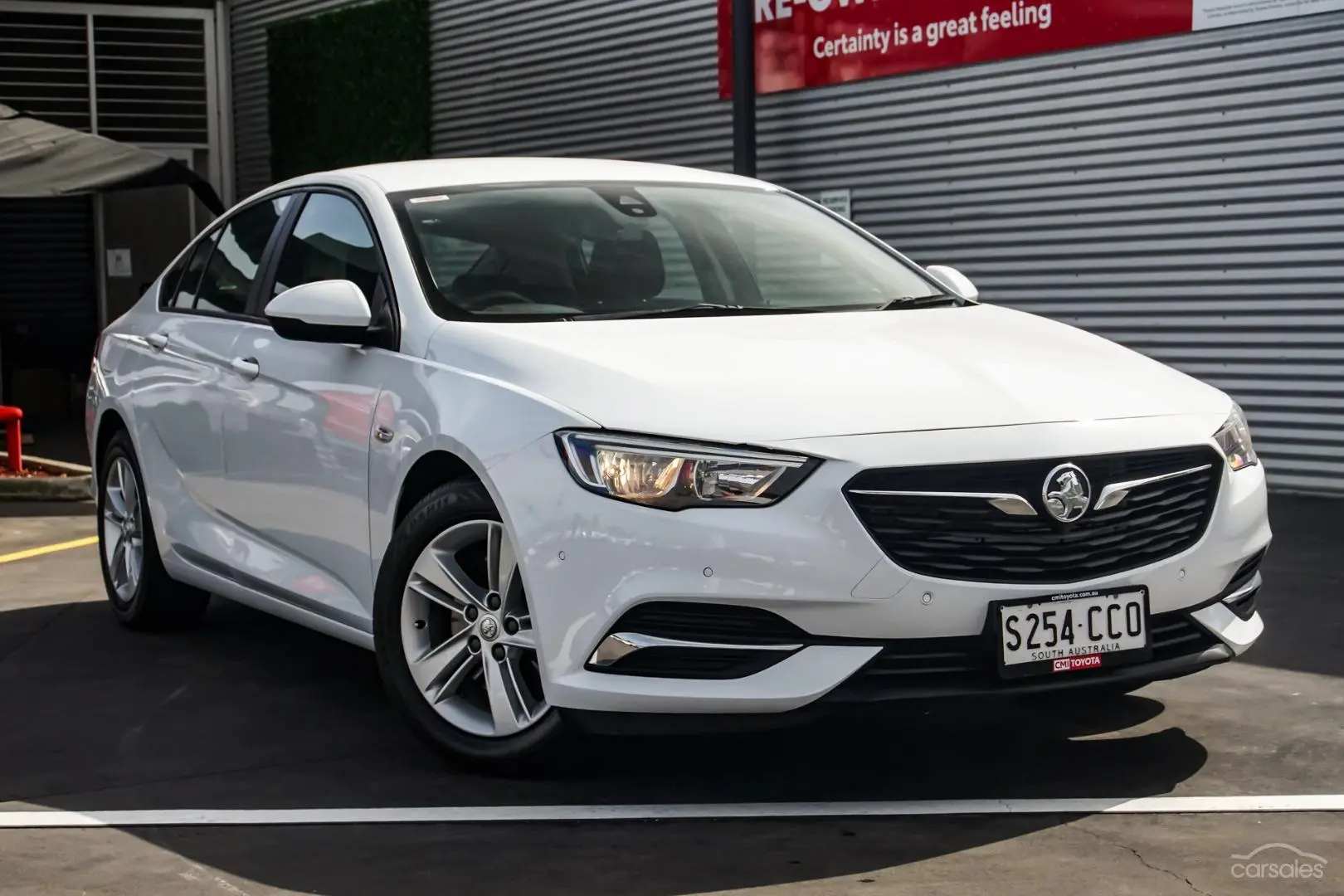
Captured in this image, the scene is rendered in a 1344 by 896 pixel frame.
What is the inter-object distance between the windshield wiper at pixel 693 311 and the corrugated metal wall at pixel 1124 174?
616 cm

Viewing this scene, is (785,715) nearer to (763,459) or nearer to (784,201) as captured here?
(763,459)

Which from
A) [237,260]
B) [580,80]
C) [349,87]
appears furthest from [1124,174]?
[349,87]

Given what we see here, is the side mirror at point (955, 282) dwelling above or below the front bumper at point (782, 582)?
above

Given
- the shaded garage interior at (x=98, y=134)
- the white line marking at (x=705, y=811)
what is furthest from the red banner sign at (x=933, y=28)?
the shaded garage interior at (x=98, y=134)

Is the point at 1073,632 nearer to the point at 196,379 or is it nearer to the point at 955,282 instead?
the point at 955,282

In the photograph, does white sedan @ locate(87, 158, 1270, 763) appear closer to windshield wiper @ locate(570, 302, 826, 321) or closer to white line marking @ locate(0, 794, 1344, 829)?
windshield wiper @ locate(570, 302, 826, 321)

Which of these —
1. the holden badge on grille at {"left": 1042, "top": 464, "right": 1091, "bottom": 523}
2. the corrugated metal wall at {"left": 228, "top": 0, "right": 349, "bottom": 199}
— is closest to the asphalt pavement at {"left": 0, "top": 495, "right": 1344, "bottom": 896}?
the holden badge on grille at {"left": 1042, "top": 464, "right": 1091, "bottom": 523}

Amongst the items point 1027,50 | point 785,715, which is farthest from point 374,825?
point 1027,50

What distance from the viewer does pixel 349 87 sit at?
19.9 meters

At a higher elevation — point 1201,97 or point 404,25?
point 404,25

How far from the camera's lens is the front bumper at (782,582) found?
4.15 m

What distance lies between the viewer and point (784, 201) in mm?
6227

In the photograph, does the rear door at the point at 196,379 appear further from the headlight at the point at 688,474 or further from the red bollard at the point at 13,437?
the red bollard at the point at 13,437

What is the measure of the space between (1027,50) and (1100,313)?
1743 millimetres
